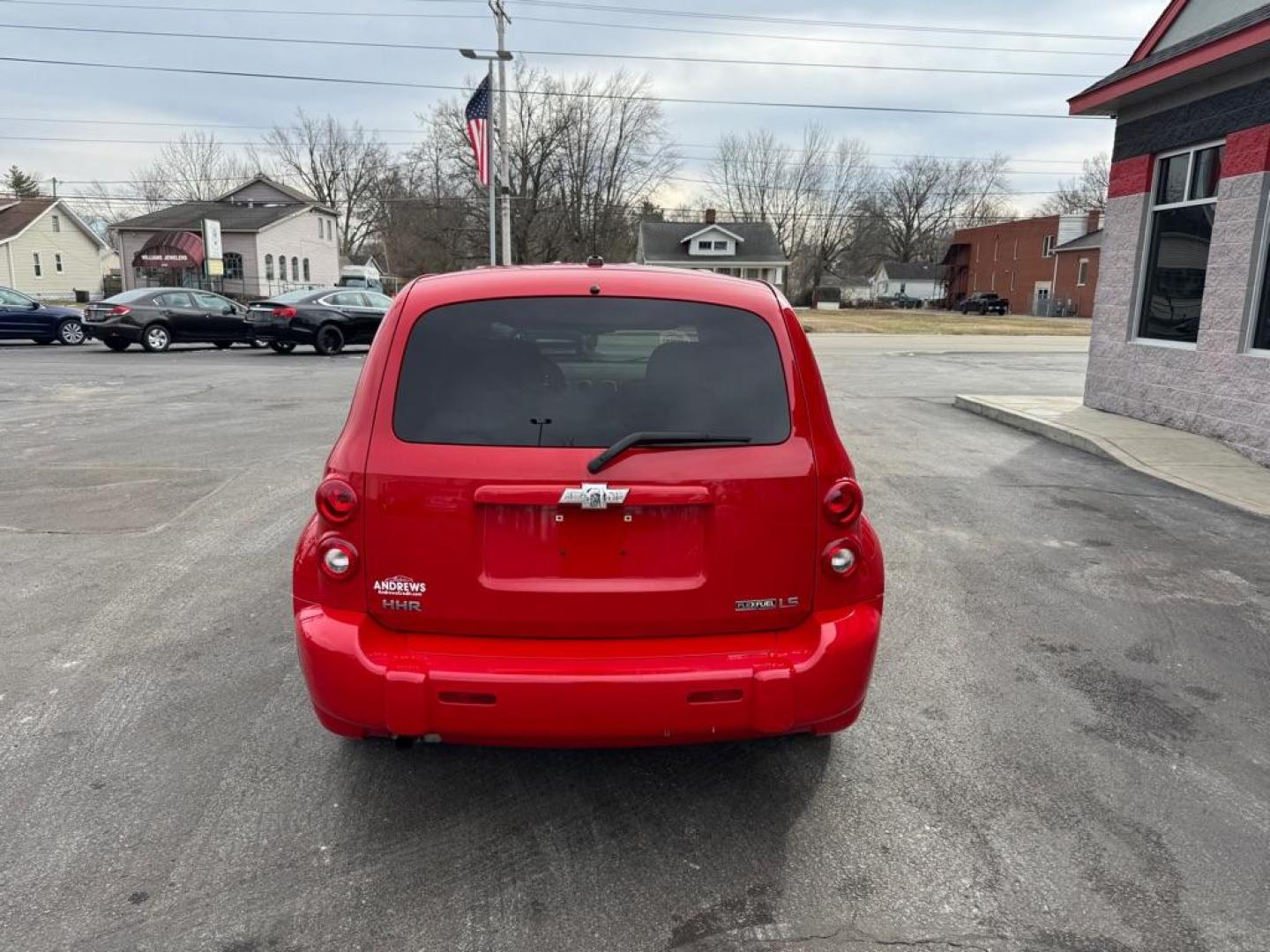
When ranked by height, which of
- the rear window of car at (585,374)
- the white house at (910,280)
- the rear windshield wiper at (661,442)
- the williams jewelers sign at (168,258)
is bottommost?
the rear windshield wiper at (661,442)

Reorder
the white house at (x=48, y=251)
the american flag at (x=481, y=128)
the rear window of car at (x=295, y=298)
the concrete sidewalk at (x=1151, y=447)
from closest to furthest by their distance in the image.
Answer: the concrete sidewalk at (x=1151, y=447), the rear window of car at (x=295, y=298), the american flag at (x=481, y=128), the white house at (x=48, y=251)

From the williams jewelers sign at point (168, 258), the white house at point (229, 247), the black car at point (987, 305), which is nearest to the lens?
the williams jewelers sign at point (168, 258)

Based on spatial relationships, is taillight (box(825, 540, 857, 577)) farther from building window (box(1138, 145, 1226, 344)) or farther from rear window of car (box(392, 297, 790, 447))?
building window (box(1138, 145, 1226, 344))

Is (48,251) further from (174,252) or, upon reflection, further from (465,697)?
(465,697)

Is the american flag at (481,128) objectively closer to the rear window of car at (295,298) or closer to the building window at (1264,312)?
the rear window of car at (295,298)

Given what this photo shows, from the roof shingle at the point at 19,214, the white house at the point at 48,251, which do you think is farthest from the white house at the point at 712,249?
the roof shingle at the point at 19,214

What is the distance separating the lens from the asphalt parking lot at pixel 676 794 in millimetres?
2525

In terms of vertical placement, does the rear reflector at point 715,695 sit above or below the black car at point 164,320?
below

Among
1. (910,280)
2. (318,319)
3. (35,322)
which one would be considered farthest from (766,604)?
(910,280)

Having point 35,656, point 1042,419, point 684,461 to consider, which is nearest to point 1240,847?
point 684,461

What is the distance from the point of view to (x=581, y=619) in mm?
2736

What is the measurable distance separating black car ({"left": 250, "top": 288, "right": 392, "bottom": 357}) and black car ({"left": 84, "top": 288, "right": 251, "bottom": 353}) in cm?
120

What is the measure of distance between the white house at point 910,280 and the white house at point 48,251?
69032 millimetres

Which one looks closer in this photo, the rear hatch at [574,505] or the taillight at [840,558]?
the rear hatch at [574,505]
